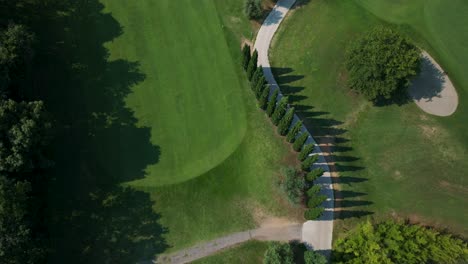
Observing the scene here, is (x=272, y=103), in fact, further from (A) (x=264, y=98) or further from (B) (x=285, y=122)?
(B) (x=285, y=122)

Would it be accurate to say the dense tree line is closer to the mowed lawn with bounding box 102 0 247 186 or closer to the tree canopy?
the tree canopy

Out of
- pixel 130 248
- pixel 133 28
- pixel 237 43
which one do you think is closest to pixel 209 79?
pixel 237 43

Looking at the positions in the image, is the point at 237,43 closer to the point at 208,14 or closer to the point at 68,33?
the point at 208,14

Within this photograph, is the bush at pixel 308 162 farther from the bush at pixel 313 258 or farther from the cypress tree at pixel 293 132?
the bush at pixel 313 258

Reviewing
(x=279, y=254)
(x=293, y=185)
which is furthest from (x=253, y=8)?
(x=279, y=254)

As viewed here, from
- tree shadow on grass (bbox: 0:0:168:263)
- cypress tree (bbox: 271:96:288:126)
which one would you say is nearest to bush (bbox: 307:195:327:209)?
cypress tree (bbox: 271:96:288:126)

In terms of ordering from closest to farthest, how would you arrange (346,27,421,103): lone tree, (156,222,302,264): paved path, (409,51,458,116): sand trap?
(156,222,302,264): paved path, (346,27,421,103): lone tree, (409,51,458,116): sand trap
